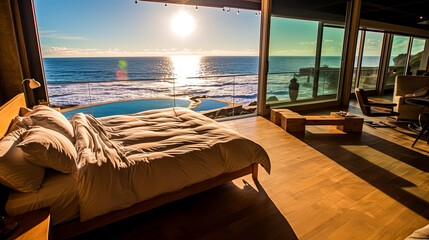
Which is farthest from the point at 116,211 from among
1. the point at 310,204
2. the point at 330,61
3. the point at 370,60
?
the point at 370,60

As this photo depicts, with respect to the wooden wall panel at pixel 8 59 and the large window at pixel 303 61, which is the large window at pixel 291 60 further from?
the wooden wall panel at pixel 8 59

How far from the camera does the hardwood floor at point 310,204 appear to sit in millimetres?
1802

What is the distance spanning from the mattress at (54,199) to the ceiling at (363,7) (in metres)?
3.66

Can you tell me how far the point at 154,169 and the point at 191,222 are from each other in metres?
0.56

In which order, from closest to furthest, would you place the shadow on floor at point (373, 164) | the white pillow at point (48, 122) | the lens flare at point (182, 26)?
the white pillow at point (48, 122) < the shadow on floor at point (373, 164) < the lens flare at point (182, 26)

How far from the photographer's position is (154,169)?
5.81 ft

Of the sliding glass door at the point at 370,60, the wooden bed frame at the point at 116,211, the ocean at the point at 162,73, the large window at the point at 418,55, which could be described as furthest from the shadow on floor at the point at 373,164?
the large window at the point at 418,55

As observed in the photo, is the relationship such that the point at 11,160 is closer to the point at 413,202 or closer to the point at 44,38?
the point at 413,202

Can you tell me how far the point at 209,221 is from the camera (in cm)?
191

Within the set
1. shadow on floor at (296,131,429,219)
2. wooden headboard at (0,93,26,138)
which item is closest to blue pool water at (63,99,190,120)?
wooden headboard at (0,93,26,138)

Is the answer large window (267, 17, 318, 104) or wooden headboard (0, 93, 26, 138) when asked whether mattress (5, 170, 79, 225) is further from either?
large window (267, 17, 318, 104)

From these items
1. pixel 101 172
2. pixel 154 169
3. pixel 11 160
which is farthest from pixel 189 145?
pixel 11 160

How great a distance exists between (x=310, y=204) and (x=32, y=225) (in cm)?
211

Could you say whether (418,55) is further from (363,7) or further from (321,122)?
(321,122)
